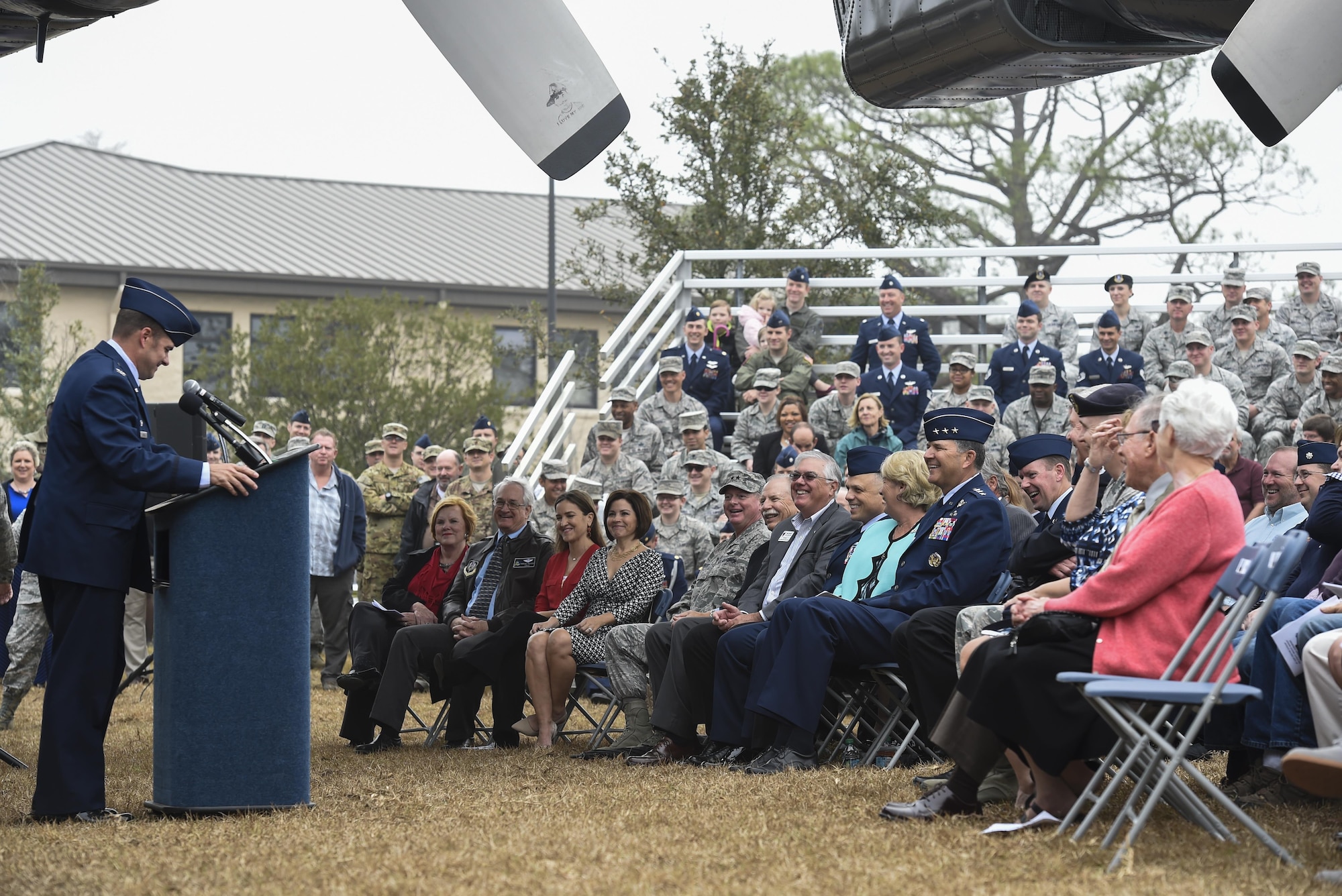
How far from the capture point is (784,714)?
6.30m

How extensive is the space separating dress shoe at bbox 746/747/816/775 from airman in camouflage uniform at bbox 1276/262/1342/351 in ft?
26.3

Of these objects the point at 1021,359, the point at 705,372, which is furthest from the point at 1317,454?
the point at 705,372

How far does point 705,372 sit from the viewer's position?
13156 millimetres

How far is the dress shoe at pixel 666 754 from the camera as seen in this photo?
7.07 m

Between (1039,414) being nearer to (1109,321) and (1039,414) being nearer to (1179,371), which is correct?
(1179,371)

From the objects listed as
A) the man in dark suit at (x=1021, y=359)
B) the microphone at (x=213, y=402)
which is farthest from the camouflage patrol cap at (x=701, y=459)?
the microphone at (x=213, y=402)

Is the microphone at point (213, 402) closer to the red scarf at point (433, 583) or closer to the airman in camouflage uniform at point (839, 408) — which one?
the red scarf at point (433, 583)

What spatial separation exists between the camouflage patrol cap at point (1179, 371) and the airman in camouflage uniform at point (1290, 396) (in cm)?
71

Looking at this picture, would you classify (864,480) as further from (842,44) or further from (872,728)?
(842,44)

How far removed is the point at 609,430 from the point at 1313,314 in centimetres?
631

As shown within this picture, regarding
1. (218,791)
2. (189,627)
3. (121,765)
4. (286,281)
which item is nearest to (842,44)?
(189,627)

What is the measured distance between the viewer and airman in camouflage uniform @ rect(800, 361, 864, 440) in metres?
11.4

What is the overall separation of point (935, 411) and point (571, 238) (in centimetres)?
2924

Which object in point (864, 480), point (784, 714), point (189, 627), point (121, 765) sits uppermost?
point (864, 480)
